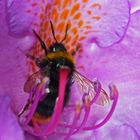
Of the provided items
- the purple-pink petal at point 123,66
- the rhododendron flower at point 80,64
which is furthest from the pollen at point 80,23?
the purple-pink petal at point 123,66

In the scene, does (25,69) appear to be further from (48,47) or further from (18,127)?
(18,127)

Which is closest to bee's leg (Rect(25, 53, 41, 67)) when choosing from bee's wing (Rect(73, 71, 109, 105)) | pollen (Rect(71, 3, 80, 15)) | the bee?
the bee

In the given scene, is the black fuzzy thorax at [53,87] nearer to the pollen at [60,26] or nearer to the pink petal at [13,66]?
the pink petal at [13,66]

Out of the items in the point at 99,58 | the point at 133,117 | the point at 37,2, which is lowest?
the point at 133,117

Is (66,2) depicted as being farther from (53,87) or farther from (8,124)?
(8,124)

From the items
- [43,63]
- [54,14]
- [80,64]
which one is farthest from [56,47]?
[80,64]

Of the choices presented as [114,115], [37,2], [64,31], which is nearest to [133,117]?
[114,115]
